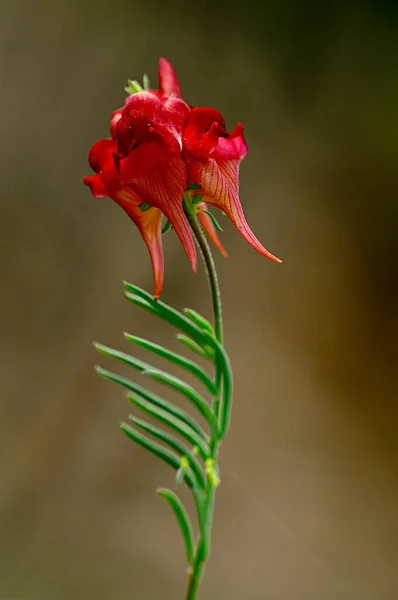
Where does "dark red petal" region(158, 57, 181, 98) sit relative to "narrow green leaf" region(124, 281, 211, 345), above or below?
above

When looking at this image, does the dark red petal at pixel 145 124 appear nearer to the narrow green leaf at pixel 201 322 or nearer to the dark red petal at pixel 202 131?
the dark red petal at pixel 202 131

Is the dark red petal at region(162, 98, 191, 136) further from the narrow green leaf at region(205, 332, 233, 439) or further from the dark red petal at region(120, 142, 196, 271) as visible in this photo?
the narrow green leaf at region(205, 332, 233, 439)

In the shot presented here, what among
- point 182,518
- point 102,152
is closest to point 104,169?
point 102,152

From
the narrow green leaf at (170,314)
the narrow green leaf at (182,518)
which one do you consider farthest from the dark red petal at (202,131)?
the narrow green leaf at (182,518)

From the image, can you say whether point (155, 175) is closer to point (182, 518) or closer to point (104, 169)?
point (104, 169)

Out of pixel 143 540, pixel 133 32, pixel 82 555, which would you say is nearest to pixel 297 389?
pixel 143 540

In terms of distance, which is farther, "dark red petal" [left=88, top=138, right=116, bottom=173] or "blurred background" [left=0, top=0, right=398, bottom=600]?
"blurred background" [left=0, top=0, right=398, bottom=600]

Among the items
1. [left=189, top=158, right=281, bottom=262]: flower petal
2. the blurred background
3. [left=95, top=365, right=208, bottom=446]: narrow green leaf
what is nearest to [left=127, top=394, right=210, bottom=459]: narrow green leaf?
[left=95, top=365, right=208, bottom=446]: narrow green leaf
